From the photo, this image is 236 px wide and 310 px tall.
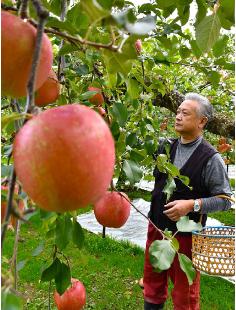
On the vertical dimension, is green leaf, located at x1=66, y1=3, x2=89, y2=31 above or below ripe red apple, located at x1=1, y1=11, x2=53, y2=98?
above

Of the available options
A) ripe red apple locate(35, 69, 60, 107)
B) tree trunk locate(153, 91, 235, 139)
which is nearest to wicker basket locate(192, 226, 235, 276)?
tree trunk locate(153, 91, 235, 139)

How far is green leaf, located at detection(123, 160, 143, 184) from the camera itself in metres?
1.25

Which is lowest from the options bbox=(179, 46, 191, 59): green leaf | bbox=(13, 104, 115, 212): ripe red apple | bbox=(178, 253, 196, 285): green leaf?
bbox=(178, 253, 196, 285): green leaf

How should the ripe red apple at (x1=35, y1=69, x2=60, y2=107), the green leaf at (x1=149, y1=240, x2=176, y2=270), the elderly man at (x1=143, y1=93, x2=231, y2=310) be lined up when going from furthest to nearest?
1. the elderly man at (x1=143, y1=93, x2=231, y2=310)
2. the green leaf at (x1=149, y1=240, x2=176, y2=270)
3. the ripe red apple at (x1=35, y1=69, x2=60, y2=107)

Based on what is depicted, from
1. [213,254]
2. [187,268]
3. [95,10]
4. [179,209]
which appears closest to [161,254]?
[187,268]

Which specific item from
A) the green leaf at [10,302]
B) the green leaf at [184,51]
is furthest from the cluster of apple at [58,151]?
the green leaf at [184,51]

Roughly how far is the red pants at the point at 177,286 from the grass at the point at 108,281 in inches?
17.1

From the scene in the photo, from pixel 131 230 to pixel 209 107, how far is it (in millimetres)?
2977

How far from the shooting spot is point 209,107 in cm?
266

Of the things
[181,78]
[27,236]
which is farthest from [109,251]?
[181,78]

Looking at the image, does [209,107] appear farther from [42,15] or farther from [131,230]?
[131,230]

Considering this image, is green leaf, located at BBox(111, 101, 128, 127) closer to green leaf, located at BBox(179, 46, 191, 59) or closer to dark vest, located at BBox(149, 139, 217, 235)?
green leaf, located at BBox(179, 46, 191, 59)

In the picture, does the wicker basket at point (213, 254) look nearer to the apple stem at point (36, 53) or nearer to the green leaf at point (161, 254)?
the green leaf at point (161, 254)

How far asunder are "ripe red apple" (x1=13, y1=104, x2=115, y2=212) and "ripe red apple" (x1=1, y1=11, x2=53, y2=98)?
96 mm
